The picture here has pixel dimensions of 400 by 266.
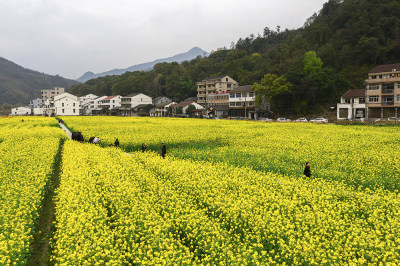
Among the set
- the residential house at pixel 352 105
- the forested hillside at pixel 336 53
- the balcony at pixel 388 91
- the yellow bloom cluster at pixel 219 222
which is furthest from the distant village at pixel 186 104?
the yellow bloom cluster at pixel 219 222

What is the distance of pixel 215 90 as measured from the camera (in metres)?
101

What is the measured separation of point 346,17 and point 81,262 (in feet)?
319

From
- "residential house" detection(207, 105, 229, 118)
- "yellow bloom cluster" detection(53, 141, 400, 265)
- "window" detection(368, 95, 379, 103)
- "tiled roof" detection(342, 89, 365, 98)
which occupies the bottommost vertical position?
"yellow bloom cluster" detection(53, 141, 400, 265)

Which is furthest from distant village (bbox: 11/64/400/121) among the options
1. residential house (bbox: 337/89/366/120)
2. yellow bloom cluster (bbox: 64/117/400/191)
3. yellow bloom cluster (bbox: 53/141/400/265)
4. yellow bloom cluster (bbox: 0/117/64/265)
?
yellow bloom cluster (bbox: 0/117/64/265)

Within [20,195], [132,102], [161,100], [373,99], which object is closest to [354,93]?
[373,99]

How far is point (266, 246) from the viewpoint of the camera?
9297 mm

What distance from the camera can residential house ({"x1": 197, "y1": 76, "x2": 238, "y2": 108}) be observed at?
94606mm

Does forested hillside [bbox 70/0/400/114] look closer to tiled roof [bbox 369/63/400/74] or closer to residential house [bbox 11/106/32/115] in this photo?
tiled roof [bbox 369/63/400/74]

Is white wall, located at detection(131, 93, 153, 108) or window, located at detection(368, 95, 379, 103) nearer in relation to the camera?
window, located at detection(368, 95, 379, 103)

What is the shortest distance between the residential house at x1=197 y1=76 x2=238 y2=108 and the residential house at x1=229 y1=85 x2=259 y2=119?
212 inches

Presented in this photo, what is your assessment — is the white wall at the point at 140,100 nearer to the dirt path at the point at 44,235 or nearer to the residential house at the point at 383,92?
the residential house at the point at 383,92

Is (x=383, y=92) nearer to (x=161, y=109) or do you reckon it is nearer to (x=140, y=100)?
(x=161, y=109)

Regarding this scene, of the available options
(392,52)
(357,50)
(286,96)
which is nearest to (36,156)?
(286,96)

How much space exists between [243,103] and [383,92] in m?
35.9
